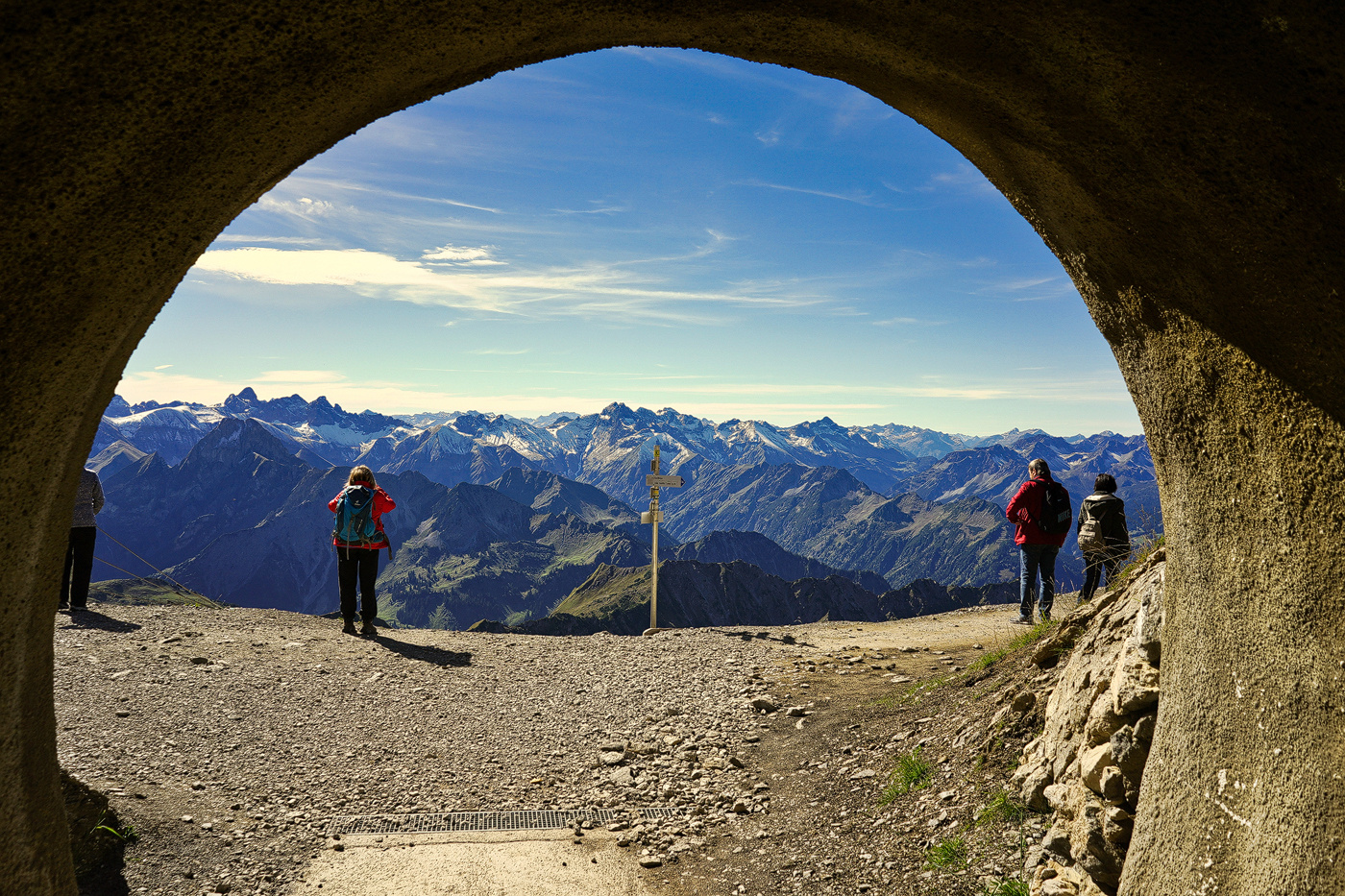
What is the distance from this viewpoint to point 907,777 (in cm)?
648

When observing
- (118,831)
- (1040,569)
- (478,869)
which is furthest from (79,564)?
(1040,569)

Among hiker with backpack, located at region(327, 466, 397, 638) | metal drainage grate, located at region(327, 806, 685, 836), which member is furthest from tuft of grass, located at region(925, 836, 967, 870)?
hiker with backpack, located at region(327, 466, 397, 638)

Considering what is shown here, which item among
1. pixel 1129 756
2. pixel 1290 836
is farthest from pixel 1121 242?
pixel 1129 756

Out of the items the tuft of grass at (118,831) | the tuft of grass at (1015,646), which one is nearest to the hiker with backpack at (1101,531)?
the tuft of grass at (1015,646)

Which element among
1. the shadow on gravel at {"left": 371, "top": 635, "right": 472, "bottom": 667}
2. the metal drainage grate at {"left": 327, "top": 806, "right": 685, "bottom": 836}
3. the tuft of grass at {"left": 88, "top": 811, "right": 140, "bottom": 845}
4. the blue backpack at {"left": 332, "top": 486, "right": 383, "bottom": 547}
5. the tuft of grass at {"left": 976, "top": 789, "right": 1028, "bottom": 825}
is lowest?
the metal drainage grate at {"left": 327, "top": 806, "right": 685, "bottom": 836}

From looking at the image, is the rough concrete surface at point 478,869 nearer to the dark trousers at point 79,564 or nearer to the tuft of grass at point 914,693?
the tuft of grass at point 914,693

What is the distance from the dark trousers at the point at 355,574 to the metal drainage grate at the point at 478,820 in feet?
21.7

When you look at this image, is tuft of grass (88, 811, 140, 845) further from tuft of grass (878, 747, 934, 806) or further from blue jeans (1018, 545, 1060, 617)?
blue jeans (1018, 545, 1060, 617)

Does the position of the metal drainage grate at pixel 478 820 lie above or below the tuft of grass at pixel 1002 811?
below

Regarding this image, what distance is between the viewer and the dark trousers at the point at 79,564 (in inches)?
474

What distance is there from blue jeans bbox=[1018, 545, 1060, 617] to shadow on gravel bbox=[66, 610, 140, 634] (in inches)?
596

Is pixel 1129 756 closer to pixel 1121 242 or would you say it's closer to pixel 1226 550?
pixel 1226 550

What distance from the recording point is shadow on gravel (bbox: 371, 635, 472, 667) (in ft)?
39.7

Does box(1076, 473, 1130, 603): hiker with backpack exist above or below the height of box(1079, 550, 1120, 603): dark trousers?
above
